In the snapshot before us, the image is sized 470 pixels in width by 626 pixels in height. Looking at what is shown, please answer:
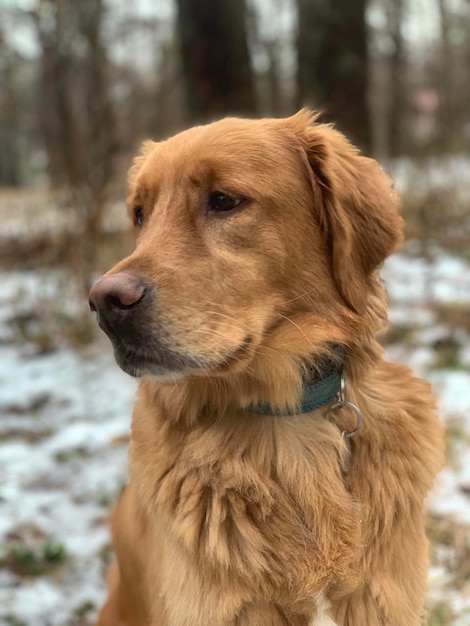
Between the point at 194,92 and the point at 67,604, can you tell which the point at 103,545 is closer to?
the point at 67,604

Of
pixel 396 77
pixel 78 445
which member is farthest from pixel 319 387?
pixel 396 77

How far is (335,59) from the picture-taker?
7.08 m

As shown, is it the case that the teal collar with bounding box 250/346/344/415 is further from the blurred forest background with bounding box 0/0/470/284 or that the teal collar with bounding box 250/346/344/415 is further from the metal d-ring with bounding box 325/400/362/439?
the blurred forest background with bounding box 0/0/470/284

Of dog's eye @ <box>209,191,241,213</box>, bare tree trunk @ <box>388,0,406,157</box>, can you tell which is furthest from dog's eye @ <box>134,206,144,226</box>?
bare tree trunk @ <box>388,0,406,157</box>

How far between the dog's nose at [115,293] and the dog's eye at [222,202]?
41 cm

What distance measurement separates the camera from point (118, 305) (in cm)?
182

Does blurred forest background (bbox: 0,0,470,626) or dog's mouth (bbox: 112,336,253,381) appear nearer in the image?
dog's mouth (bbox: 112,336,253,381)

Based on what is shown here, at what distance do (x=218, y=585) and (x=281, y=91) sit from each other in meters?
14.9

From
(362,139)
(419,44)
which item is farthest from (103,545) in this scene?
(419,44)

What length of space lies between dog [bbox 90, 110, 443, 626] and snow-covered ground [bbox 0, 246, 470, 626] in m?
1.02

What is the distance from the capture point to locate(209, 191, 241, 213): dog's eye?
207 centimetres

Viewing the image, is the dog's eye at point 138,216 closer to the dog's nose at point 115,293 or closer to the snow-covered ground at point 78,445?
the dog's nose at point 115,293

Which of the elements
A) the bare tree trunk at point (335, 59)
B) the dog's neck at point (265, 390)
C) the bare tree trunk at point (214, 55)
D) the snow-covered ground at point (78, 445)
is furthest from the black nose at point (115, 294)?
the bare tree trunk at point (335, 59)

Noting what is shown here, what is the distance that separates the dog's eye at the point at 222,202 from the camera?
2.07 m
